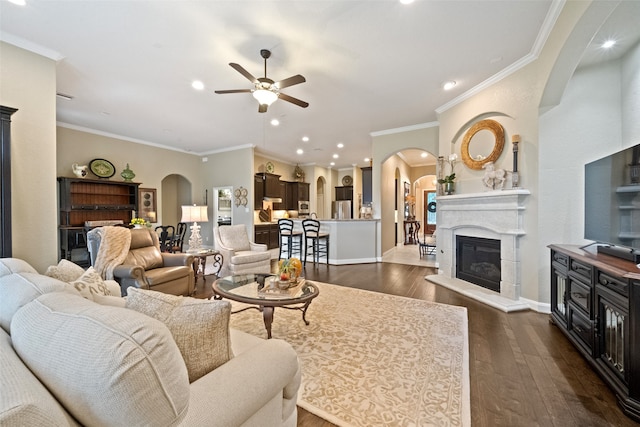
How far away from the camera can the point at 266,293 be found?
2.58 metres

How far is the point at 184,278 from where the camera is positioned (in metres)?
3.66

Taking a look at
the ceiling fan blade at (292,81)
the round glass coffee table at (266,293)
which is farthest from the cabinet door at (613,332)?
the ceiling fan blade at (292,81)

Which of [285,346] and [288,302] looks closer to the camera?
[285,346]

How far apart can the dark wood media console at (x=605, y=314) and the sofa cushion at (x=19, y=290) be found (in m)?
3.19

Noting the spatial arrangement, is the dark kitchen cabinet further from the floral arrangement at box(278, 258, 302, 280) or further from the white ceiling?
the floral arrangement at box(278, 258, 302, 280)

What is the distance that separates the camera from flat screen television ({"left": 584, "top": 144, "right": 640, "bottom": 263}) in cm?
205

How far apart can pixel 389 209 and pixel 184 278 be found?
5.43 metres

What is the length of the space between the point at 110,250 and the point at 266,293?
2181 mm

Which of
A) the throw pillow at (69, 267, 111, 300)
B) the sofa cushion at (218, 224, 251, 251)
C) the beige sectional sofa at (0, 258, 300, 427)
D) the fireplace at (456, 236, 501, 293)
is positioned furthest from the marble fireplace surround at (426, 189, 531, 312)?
the throw pillow at (69, 267, 111, 300)

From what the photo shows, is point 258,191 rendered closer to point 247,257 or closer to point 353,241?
point 353,241

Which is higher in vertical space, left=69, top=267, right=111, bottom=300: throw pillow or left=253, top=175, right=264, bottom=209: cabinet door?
left=253, top=175, right=264, bottom=209: cabinet door

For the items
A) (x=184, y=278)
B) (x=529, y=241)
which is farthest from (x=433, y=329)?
(x=184, y=278)

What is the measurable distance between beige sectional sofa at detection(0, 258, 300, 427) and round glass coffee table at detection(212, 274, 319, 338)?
1317 millimetres

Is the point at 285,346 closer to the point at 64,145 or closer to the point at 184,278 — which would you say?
the point at 184,278
